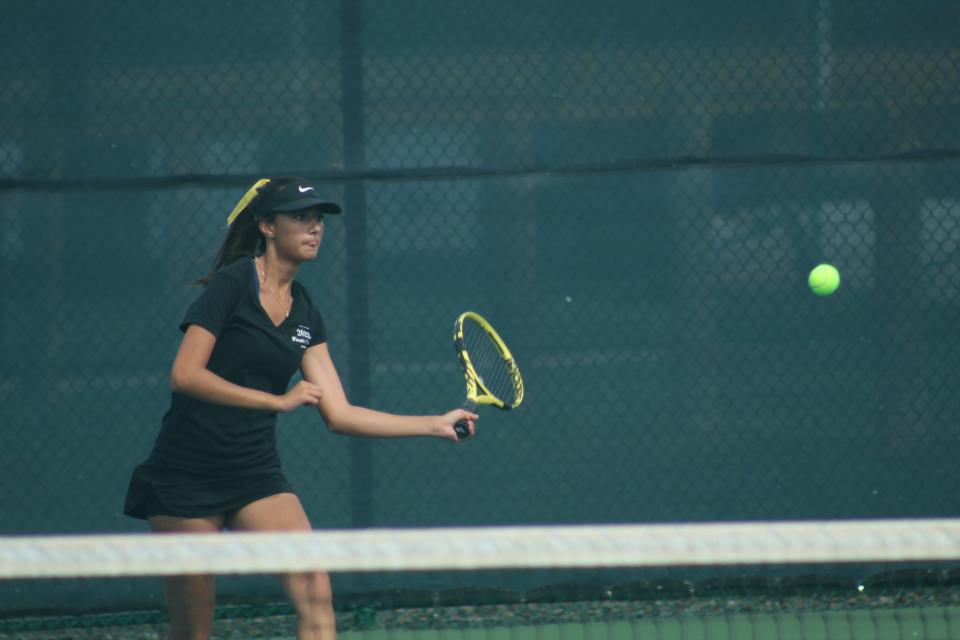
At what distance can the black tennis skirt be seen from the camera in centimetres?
271

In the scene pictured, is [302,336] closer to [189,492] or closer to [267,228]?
[267,228]

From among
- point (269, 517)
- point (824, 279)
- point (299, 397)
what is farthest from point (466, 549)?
point (824, 279)

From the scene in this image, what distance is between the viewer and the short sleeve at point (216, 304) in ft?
8.67

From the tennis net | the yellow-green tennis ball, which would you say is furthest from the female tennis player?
the yellow-green tennis ball

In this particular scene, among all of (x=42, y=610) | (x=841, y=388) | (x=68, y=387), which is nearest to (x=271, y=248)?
(x=68, y=387)

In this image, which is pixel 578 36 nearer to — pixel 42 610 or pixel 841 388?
pixel 841 388

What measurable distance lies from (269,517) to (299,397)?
1.01ft

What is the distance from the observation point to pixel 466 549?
2.14 metres

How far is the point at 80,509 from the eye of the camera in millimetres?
4074

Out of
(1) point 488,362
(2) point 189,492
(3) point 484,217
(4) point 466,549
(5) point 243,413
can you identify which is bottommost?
(4) point 466,549

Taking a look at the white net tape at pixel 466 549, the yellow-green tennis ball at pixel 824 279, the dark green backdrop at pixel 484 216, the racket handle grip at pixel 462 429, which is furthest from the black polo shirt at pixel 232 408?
the yellow-green tennis ball at pixel 824 279

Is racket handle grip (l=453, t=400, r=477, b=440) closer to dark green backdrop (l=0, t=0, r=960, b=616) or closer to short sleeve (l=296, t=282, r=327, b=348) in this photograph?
short sleeve (l=296, t=282, r=327, b=348)

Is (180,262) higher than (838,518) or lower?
higher

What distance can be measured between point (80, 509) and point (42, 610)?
337mm
